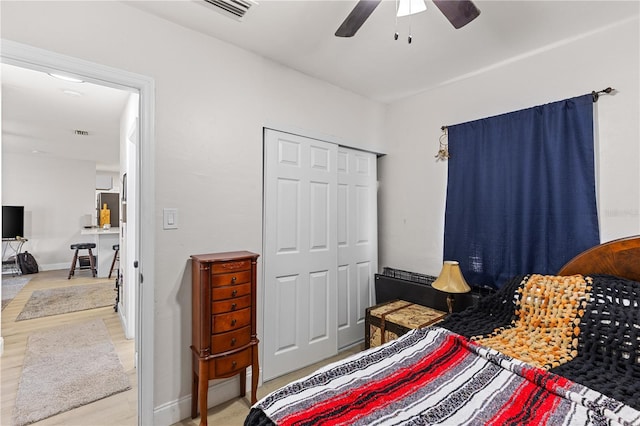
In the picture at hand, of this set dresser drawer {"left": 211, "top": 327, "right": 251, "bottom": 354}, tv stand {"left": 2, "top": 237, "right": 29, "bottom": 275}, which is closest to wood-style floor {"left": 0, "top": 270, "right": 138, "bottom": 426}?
dresser drawer {"left": 211, "top": 327, "right": 251, "bottom": 354}

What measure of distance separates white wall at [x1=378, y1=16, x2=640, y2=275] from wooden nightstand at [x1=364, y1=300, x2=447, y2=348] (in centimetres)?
50

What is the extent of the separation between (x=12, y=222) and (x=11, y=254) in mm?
896

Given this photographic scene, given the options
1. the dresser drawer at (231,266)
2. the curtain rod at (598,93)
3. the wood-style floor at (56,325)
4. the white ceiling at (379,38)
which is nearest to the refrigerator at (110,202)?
the wood-style floor at (56,325)

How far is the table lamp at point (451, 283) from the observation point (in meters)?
2.32

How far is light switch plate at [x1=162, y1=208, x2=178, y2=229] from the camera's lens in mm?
1956

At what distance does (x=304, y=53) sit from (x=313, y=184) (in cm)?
103

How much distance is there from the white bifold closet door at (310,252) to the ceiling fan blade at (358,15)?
1.03 m

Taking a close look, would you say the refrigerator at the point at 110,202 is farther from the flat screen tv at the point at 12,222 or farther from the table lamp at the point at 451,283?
the table lamp at the point at 451,283

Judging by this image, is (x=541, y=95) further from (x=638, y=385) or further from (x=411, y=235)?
(x=638, y=385)

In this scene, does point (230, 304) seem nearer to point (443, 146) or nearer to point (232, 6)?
point (232, 6)

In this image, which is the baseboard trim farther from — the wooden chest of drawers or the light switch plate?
the light switch plate

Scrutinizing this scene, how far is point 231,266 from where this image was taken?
1.97 meters

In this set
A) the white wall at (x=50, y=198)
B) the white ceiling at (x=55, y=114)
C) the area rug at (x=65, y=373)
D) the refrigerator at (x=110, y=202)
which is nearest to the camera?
the area rug at (x=65, y=373)

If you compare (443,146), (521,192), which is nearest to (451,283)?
(521,192)
